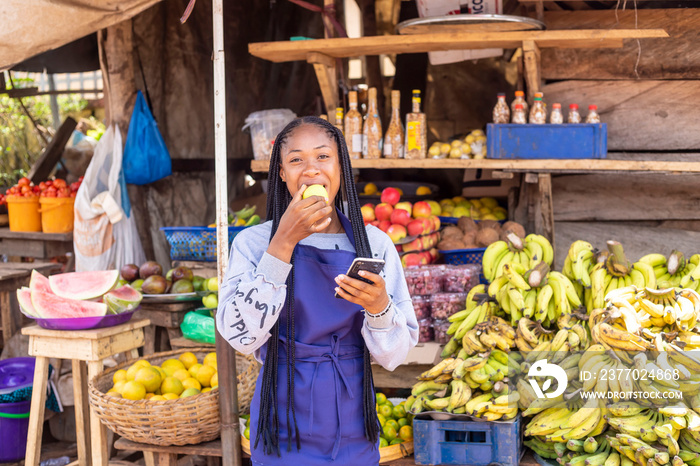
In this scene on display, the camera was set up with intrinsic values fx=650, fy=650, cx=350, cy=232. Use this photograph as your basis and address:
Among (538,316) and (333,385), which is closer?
(333,385)

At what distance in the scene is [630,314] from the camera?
2662 millimetres

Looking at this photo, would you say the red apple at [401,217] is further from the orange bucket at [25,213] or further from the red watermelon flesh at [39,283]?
the orange bucket at [25,213]

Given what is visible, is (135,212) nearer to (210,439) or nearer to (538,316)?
(210,439)

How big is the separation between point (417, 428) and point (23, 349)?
3.31 metres

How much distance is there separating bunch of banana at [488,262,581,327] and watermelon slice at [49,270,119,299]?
192 centimetres

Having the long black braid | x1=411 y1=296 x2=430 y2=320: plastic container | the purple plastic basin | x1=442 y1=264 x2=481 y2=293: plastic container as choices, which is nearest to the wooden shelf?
x1=442 y1=264 x2=481 y2=293: plastic container

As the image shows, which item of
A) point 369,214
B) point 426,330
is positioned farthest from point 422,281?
point 369,214

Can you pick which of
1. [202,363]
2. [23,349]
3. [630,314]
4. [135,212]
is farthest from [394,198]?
[23,349]

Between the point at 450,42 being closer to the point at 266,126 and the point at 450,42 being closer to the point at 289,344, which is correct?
the point at 266,126

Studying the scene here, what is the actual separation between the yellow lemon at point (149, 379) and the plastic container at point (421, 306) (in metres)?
1.36

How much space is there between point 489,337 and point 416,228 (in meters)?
1.16

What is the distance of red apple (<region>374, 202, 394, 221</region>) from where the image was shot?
411 centimetres

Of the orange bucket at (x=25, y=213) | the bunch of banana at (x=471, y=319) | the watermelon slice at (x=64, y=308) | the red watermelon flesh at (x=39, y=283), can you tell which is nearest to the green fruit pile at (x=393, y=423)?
the bunch of banana at (x=471, y=319)

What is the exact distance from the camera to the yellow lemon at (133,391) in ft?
9.21
